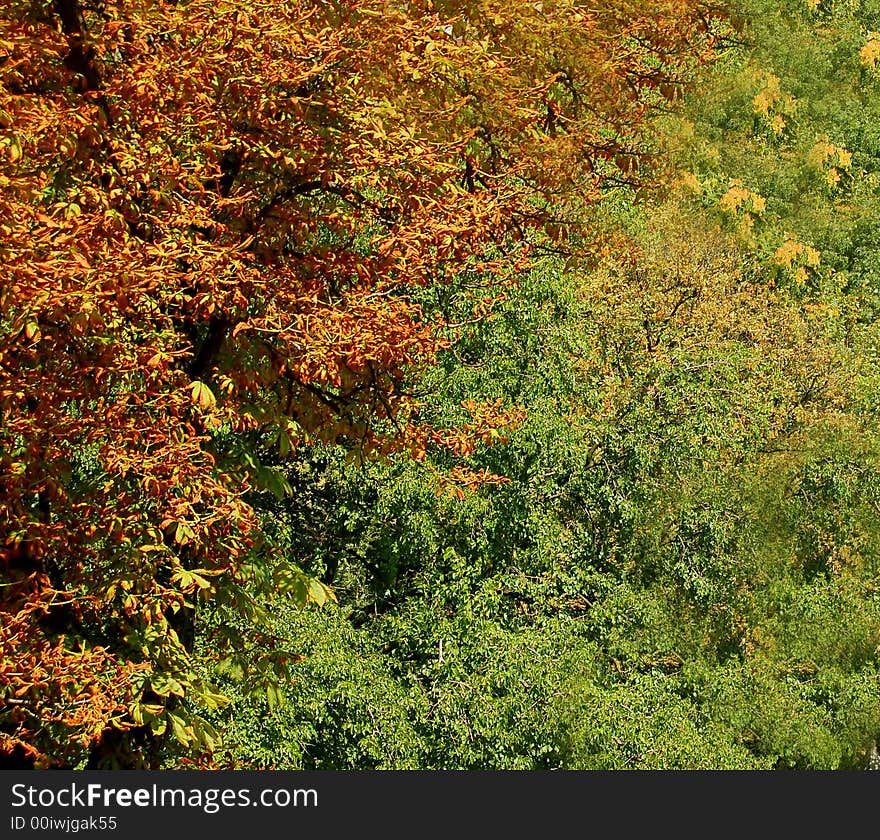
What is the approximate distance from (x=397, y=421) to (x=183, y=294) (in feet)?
5.09

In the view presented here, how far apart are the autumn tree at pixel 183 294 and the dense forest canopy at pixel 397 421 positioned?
0.03 meters

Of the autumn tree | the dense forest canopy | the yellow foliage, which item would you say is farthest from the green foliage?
the yellow foliage

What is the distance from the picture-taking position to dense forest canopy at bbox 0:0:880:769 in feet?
Answer: 24.3

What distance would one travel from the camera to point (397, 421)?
28.3 ft

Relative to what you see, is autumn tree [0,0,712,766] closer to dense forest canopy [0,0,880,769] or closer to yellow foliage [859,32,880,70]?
dense forest canopy [0,0,880,769]

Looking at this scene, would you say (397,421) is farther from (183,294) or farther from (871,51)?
(871,51)

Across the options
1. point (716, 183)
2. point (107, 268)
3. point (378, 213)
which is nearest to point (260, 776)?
point (107, 268)

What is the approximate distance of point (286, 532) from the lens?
43.4ft

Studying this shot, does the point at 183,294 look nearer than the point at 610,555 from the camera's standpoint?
Yes

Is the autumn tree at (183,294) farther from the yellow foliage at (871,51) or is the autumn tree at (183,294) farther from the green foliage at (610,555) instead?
the yellow foliage at (871,51)

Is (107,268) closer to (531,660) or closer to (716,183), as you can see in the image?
(531,660)

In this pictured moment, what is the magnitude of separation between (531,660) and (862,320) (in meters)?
20.8

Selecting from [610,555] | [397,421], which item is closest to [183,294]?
[397,421]

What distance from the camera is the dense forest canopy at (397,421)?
24.3 ft
